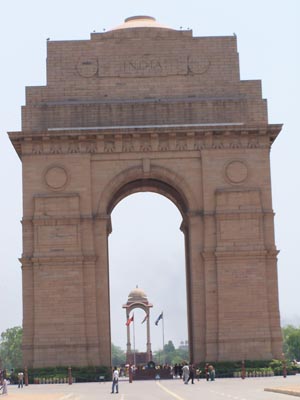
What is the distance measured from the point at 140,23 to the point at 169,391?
84.6 ft

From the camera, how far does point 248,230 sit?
60531mm

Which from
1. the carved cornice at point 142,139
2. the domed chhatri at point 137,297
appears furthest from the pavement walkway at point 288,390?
the domed chhatri at point 137,297

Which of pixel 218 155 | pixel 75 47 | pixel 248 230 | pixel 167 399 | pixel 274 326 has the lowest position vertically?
pixel 167 399

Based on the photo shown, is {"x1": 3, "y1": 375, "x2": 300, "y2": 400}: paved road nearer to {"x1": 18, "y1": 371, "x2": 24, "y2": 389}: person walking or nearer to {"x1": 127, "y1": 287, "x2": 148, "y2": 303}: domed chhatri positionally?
{"x1": 18, "y1": 371, "x2": 24, "y2": 389}: person walking

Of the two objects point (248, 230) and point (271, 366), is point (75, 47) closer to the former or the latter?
point (248, 230)

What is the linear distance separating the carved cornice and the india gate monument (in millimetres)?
54

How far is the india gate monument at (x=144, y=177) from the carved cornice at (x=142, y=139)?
5 cm

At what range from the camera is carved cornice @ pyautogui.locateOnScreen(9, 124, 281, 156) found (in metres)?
60.8

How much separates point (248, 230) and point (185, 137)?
6.04 meters

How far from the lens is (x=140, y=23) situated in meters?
64.9


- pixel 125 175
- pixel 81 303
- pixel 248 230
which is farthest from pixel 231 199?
pixel 81 303

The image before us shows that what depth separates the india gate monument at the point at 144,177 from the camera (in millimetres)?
59562

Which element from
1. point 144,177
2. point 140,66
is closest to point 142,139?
point 144,177

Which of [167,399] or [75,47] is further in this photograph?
[75,47]
